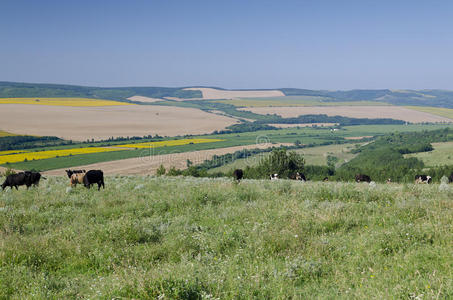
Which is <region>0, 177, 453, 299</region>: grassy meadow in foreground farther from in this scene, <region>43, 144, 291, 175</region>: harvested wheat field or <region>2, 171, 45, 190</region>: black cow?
<region>43, 144, 291, 175</region>: harvested wheat field

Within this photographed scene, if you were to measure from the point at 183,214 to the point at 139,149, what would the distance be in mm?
103505

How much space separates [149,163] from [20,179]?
6356 centimetres

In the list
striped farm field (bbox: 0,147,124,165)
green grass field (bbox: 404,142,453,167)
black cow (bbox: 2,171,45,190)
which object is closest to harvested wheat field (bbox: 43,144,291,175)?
striped farm field (bbox: 0,147,124,165)

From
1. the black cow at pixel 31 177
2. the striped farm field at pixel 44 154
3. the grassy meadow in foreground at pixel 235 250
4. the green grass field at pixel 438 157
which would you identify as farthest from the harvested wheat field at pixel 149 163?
the green grass field at pixel 438 157

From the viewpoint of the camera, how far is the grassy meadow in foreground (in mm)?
5445

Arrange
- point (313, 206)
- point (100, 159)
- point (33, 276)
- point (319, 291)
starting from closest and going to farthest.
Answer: point (319, 291)
point (33, 276)
point (313, 206)
point (100, 159)

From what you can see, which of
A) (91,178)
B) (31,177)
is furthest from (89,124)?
(91,178)

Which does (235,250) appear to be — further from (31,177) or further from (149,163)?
(149,163)

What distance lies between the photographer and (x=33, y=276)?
6.77 metres

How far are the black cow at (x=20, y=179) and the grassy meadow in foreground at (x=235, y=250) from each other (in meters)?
9.38

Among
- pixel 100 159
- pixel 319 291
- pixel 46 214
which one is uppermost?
pixel 319 291

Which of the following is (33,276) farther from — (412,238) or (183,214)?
(412,238)

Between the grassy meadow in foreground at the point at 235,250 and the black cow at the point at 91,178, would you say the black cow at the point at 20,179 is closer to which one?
the black cow at the point at 91,178

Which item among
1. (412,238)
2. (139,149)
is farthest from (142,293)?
(139,149)
